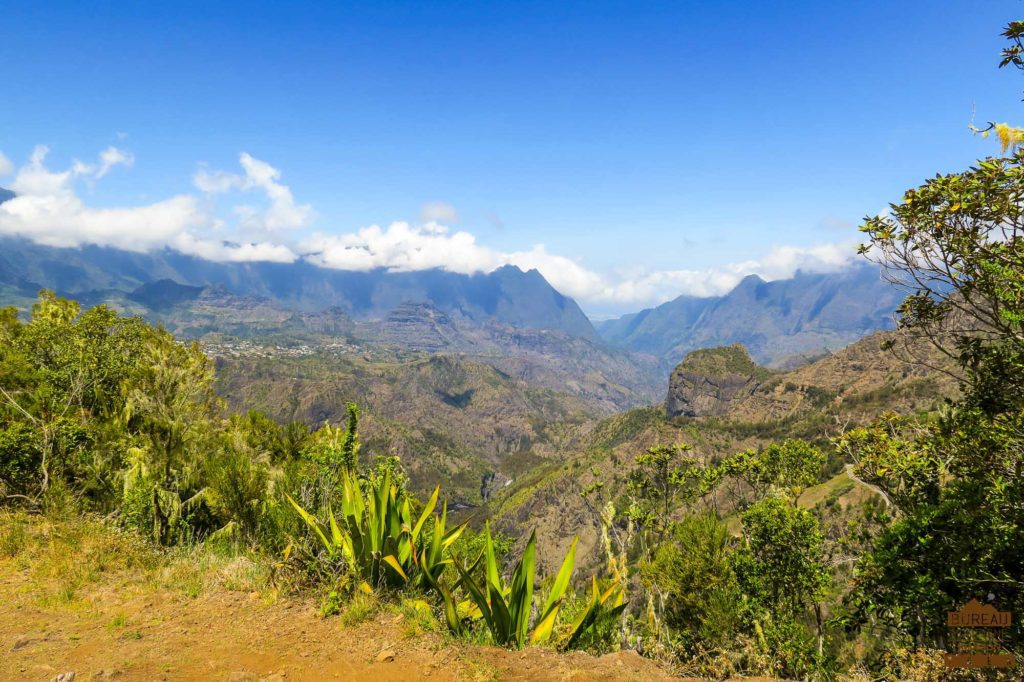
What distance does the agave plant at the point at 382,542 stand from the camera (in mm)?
6582

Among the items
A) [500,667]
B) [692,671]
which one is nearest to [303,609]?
[500,667]

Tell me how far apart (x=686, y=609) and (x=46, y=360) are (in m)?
35.1

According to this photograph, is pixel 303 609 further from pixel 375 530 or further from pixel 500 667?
pixel 500 667

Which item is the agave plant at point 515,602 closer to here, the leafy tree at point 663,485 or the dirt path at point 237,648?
the dirt path at point 237,648

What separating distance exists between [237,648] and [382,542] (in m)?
1.96

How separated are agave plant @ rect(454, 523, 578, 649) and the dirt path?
0.34 metres

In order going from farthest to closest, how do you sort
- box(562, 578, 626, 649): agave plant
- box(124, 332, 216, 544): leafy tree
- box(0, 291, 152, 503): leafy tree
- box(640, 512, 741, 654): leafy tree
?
box(640, 512, 741, 654): leafy tree < box(0, 291, 152, 503): leafy tree < box(124, 332, 216, 544): leafy tree < box(562, 578, 626, 649): agave plant

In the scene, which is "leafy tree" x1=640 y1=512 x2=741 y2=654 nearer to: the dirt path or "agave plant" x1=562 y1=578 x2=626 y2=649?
"agave plant" x1=562 y1=578 x2=626 y2=649

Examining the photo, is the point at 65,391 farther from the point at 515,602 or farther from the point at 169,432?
the point at 515,602

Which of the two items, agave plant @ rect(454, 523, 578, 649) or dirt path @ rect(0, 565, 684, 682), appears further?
agave plant @ rect(454, 523, 578, 649)

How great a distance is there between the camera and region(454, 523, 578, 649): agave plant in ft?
18.8

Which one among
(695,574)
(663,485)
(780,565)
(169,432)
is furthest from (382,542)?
(663,485)

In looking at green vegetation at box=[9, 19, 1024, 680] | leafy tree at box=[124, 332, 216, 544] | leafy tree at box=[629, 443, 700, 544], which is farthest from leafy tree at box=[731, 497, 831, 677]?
leafy tree at box=[124, 332, 216, 544]

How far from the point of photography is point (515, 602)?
599cm
